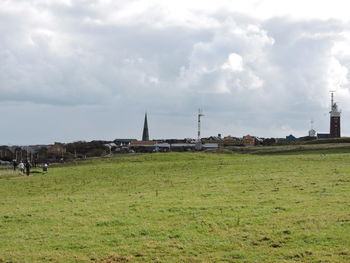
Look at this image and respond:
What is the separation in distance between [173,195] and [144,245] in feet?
38.6

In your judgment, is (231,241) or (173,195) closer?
(231,241)

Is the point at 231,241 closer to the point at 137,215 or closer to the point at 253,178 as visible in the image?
the point at 137,215

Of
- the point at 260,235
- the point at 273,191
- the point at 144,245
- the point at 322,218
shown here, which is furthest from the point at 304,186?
the point at 144,245

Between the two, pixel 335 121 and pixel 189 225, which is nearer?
pixel 189 225

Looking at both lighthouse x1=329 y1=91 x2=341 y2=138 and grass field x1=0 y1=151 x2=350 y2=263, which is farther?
lighthouse x1=329 y1=91 x2=341 y2=138

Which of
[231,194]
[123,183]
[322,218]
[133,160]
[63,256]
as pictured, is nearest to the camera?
[63,256]

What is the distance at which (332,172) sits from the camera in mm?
36281

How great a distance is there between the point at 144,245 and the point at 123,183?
72.3 feet

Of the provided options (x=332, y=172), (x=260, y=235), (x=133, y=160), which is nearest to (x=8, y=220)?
(x=260, y=235)

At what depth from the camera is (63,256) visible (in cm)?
1450

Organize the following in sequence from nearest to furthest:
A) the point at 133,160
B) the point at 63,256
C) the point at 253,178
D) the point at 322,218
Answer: the point at 63,256, the point at 322,218, the point at 253,178, the point at 133,160

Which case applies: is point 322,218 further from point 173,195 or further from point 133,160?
point 133,160

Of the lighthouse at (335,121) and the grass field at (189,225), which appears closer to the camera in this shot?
the grass field at (189,225)

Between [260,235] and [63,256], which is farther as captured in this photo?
[260,235]
